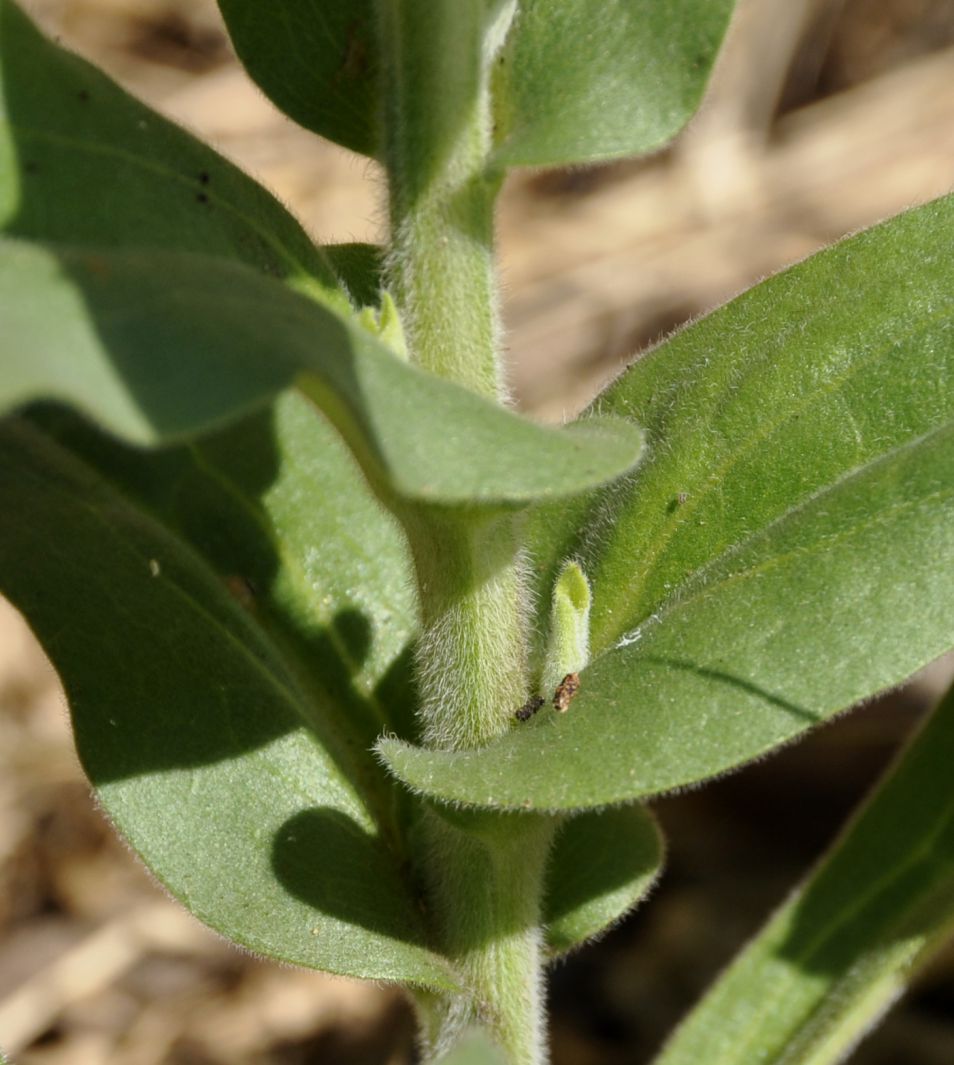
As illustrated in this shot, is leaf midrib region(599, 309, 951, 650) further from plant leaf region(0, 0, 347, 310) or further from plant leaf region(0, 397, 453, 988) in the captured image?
plant leaf region(0, 0, 347, 310)

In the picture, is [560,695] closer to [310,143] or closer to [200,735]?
[200,735]

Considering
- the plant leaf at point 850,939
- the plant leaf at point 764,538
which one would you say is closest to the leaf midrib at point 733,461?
the plant leaf at point 764,538

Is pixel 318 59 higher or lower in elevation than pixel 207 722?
higher

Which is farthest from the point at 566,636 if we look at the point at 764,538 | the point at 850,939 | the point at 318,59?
the point at 850,939

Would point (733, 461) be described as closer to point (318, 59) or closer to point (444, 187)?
point (444, 187)

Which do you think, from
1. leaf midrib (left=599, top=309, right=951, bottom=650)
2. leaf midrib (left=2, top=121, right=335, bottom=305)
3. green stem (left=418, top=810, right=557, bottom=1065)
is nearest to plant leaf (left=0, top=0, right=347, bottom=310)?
leaf midrib (left=2, top=121, right=335, bottom=305)

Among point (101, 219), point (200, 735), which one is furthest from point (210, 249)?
point (200, 735)
